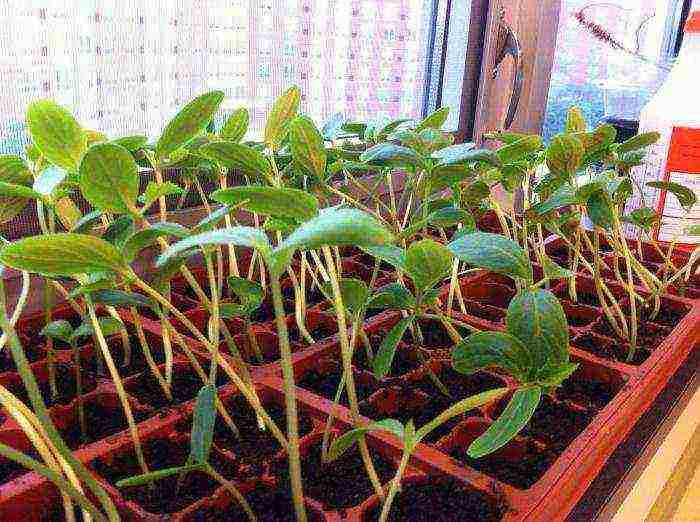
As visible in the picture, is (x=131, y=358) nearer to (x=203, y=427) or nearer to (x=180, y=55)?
(x=203, y=427)

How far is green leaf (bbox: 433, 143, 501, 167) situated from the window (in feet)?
1.47

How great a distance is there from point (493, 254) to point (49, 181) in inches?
11.9

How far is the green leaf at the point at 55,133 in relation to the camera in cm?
42

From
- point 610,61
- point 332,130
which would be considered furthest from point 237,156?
point 610,61

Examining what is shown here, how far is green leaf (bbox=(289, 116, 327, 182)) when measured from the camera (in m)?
0.53

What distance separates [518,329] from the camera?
418 mm

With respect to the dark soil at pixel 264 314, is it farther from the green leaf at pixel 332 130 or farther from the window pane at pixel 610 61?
the window pane at pixel 610 61

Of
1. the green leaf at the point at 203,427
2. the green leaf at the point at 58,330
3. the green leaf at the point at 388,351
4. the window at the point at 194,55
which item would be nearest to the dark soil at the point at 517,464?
the green leaf at the point at 388,351

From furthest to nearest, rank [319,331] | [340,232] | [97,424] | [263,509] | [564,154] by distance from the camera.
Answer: [319,331], [564,154], [97,424], [263,509], [340,232]

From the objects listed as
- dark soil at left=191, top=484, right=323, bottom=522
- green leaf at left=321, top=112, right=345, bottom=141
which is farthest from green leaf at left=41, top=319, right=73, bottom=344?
green leaf at left=321, top=112, right=345, bottom=141

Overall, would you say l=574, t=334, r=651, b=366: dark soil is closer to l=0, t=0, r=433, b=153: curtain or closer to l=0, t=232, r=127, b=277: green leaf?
l=0, t=0, r=433, b=153: curtain

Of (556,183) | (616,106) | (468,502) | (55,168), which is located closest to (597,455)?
(468,502)

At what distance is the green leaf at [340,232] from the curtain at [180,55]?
0.58m

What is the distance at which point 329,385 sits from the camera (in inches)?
26.4
